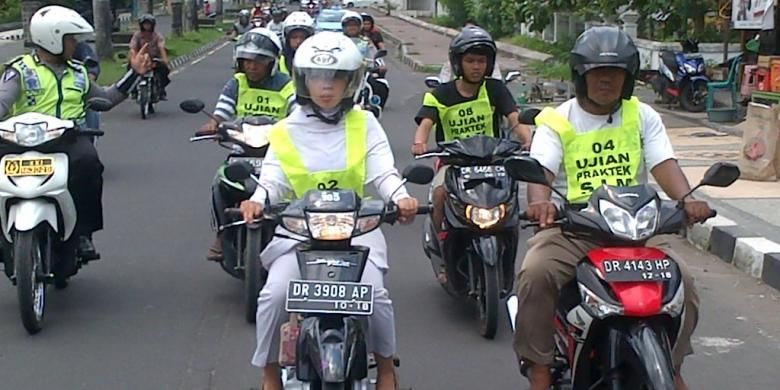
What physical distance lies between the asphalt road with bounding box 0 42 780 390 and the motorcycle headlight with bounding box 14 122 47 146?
3.46 feet

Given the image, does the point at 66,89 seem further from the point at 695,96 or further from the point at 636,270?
the point at 695,96

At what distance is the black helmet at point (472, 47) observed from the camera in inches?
285

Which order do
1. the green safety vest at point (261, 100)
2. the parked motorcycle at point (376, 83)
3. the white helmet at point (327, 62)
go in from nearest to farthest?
the white helmet at point (327, 62)
the green safety vest at point (261, 100)
the parked motorcycle at point (376, 83)

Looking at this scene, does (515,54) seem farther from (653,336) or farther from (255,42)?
(653,336)

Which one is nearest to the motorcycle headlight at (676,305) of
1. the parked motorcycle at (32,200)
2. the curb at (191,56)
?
the parked motorcycle at (32,200)

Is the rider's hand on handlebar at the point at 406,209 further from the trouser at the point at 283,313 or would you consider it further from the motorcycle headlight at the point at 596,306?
the motorcycle headlight at the point at 596,306

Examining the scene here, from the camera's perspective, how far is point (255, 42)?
24.5 ft

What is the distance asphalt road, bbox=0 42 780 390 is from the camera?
20.0ft

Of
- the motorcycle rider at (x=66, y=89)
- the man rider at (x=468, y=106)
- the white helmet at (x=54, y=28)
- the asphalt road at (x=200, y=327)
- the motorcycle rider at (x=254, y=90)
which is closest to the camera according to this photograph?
the asphalt road at (x=200, y=327)

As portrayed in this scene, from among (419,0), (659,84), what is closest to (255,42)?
(659,84)

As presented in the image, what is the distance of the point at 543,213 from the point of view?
4.75 meters

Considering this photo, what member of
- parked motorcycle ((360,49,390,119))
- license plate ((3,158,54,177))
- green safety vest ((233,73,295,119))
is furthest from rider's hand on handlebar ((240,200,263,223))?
parked motorcycle ((360,49,390,119))

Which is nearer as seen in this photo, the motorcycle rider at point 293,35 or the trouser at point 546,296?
the trouser at point 546,296

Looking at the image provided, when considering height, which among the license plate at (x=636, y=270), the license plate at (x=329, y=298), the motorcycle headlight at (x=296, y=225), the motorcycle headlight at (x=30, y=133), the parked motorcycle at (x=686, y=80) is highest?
the motorcycle headlight at (x=30, y=133)
